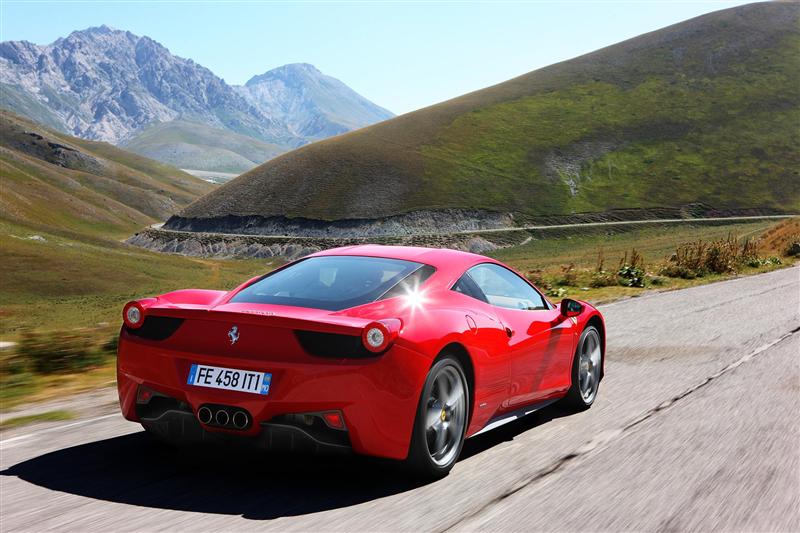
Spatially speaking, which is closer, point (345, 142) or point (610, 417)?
point (610, 417)

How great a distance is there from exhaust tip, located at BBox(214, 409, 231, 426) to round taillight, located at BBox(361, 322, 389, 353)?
778 mm

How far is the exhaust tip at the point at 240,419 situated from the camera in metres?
4.15

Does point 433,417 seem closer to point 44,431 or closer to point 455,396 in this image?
point 455,396

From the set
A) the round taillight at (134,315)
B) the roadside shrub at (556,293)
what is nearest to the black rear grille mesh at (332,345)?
→ the round taillight at (134,315)

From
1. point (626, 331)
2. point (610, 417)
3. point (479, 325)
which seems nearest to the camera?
point (479, 325)

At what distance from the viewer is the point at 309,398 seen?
411 cm

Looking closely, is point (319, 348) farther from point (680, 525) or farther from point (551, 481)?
point (680, 525)

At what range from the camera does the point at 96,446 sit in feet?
16.9

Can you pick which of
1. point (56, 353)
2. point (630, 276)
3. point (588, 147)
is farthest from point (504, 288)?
point (588, 147)

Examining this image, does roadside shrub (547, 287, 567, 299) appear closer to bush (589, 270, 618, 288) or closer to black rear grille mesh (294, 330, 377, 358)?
bush (589, 270, 618, 288)

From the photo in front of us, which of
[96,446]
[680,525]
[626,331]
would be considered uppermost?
[96,446]

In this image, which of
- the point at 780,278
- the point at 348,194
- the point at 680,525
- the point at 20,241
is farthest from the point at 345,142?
the point at 680,525

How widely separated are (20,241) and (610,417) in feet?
300

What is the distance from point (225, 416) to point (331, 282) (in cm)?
114
